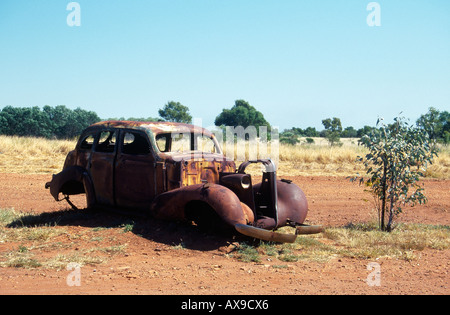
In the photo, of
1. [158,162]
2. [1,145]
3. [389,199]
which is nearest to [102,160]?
[158,162]

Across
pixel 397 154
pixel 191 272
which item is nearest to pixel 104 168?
pixel 191 272

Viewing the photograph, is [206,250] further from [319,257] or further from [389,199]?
[389,199]

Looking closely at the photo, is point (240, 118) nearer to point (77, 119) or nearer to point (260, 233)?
point (77, 119)

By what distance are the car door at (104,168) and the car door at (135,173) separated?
5.5 inches

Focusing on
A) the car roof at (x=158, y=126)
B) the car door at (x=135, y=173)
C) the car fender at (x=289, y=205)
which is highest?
the car roof at (x=158, y=126)

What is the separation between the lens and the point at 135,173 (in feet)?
24.0

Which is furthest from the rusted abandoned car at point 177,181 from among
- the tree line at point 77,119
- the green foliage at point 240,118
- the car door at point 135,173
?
the green foliage at point 240,118

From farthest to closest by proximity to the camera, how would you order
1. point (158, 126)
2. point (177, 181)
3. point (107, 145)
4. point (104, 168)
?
point (107, 145), point (104, 168), point (158, 126), point (177, 181)

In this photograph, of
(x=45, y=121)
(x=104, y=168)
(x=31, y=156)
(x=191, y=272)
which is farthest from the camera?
(x=45, y=121)

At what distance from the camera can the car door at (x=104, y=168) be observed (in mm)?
7625

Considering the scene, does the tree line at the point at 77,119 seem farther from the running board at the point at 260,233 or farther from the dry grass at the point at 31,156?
the running board at the point at 260,233

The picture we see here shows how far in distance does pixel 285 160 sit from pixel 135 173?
1406 cm

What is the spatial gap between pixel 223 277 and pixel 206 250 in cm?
102

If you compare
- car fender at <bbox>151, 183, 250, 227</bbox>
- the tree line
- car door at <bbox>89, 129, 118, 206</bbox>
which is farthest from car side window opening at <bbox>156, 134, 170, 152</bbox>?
the tree line
